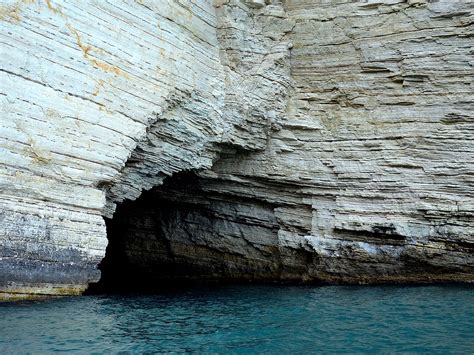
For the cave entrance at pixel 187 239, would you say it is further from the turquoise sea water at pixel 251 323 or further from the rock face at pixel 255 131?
the turquoise sea water at pixel 251 323

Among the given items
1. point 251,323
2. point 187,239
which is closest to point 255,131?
point 187,239

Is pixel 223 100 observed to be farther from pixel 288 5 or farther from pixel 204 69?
pixel 288 5

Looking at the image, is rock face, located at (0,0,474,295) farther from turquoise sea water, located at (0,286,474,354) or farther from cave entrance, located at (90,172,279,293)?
turquoise sea water, located at (0,286,474,354)

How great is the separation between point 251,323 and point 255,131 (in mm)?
6706

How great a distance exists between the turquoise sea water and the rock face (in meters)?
1.45

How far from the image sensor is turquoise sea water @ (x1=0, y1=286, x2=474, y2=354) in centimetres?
769

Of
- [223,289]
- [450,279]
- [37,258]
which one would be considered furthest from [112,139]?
[450,279]

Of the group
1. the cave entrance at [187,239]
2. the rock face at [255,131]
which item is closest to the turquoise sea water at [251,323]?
the rock face at [255,131]

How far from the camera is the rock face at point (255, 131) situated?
34.8 feet

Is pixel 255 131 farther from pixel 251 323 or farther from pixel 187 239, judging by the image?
pixel 251 323

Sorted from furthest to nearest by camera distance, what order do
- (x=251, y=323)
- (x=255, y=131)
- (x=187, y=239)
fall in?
1. (x=187, y=239)
2. (x=255, y=131)
3. (x=251, y=323)

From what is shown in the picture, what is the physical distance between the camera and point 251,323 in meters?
9.42

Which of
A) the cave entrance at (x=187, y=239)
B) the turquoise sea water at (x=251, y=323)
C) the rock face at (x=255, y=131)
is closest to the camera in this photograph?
the turquoise sea water at (x=251, y=323)

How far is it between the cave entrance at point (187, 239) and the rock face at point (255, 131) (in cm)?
7
